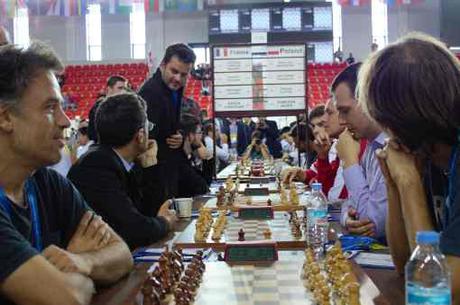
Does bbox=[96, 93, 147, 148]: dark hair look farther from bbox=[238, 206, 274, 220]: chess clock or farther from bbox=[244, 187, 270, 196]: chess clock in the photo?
bbox=[244, 187, 270, 196]: chess clock

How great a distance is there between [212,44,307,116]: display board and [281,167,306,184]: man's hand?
3.34 feet

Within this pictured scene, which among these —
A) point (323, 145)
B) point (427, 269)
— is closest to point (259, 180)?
point (323, 145)

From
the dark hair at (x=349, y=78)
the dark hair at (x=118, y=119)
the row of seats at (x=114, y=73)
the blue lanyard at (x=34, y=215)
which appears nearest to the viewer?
the blue lanyard at (x=34, y=215)

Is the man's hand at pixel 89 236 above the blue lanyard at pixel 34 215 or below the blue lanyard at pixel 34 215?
below

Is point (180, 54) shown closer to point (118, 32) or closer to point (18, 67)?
Result: point (18, 67)

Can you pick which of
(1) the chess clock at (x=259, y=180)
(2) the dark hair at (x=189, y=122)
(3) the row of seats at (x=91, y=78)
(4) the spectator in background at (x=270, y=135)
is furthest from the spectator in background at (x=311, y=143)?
(3) the row of seats at (x=91, y=78)

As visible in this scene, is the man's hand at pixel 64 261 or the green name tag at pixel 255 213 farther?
the green name tag at pixel 255 213

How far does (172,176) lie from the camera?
12.6ft

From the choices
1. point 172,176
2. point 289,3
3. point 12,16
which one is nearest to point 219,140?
point 172,176

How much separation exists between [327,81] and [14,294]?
1557 cm

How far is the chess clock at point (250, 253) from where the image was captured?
1.87 metres

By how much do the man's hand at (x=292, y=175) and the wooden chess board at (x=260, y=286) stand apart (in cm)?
241

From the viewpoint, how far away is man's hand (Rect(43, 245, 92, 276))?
1579 mm

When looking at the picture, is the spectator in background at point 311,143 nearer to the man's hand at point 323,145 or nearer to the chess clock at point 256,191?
the man's hand at point 323,145
